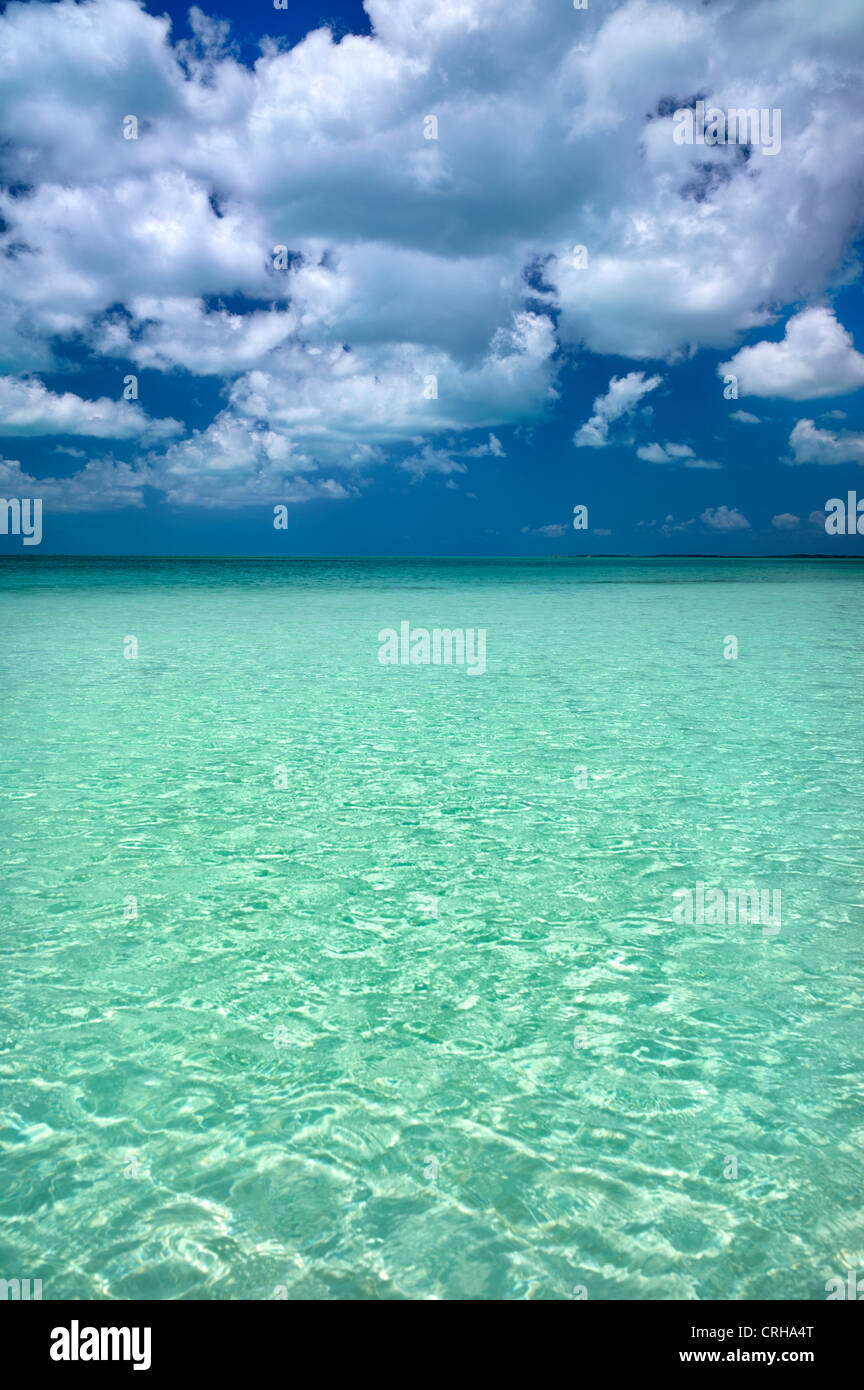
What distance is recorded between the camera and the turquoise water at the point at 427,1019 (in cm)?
264

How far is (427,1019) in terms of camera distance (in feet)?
12.5

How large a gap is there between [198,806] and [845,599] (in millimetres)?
39357

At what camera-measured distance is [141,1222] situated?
2.72m

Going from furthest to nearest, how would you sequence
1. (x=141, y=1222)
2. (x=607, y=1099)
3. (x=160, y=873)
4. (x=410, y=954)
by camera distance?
1. (x=160, y=873)
2. (x=410, y=954)
3. (x=607, y=1099)
4. (x=141, y=1222)

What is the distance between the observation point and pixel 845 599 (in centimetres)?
3897

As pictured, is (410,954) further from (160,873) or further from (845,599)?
(845,599)

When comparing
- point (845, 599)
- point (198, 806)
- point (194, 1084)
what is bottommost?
point (194, 1084)

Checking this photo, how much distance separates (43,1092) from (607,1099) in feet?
7.65

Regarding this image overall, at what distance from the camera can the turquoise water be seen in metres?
2.64
